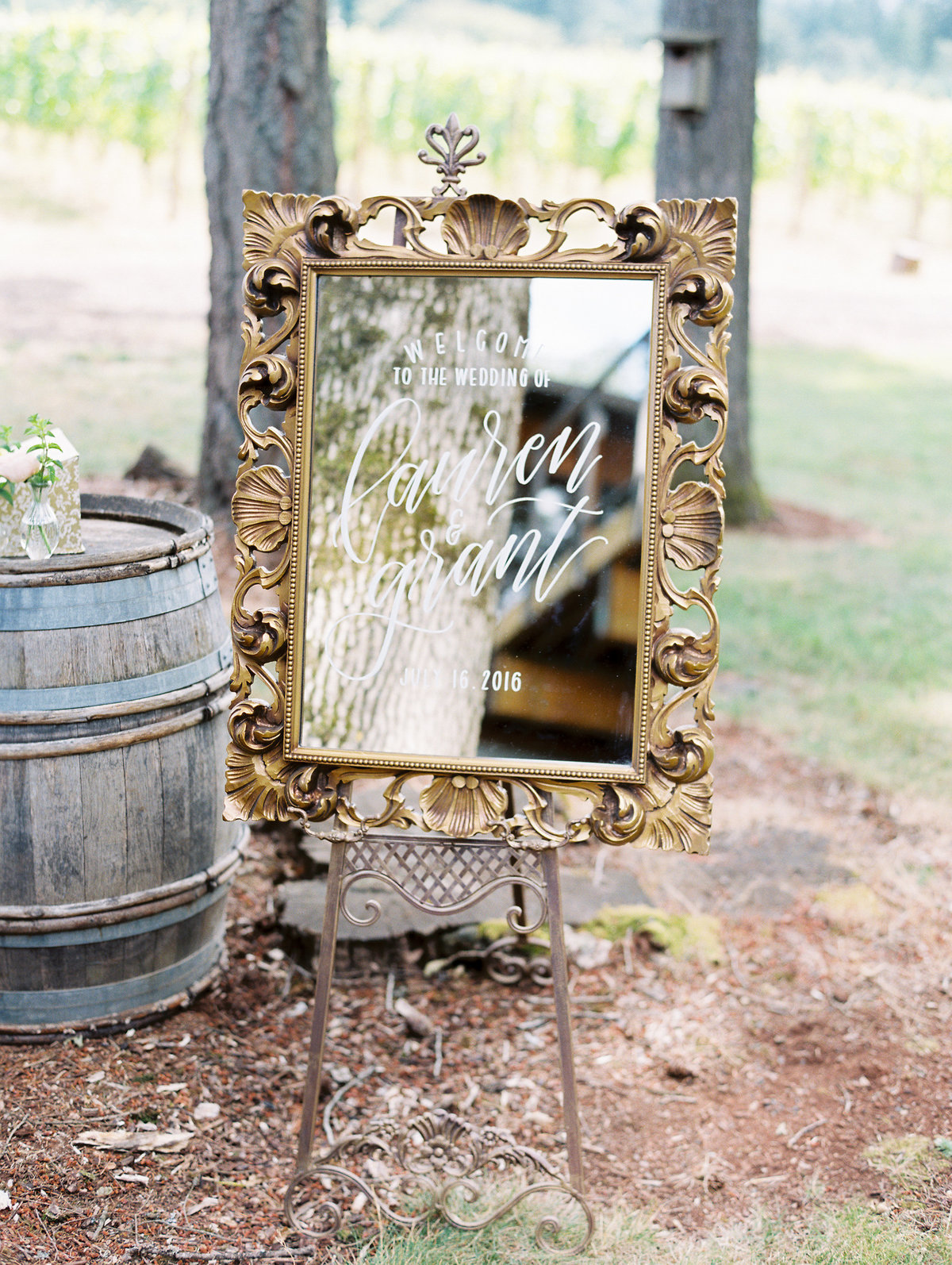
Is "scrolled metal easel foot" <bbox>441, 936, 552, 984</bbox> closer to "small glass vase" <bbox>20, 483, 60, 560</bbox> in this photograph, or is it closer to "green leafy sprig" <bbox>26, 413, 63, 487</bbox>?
"small glass vase" <bbox>20, 483, 60, 560</bbox>

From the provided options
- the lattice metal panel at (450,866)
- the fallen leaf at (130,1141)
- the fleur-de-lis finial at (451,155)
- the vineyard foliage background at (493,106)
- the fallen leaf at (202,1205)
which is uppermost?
the vineyard foliage background at (493,106)

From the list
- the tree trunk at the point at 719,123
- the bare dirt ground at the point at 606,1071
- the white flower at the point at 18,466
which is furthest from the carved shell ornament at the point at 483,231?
the tree trunk at the point at 719,123

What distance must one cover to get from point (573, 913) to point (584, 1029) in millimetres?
398

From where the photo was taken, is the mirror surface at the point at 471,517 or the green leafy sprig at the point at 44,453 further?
the green leafy sprig at the point at 44,453

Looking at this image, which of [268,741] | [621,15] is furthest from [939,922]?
[621,15]

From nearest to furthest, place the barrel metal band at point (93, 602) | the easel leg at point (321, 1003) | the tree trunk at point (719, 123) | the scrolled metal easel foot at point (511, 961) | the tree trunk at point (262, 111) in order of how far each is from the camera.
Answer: the easel leg at point (321, 1003) → the barrel metal band at point (93, 602) → the scrolled metal easel foot at point (511, 961) → the tree trunk at point (262, 111) → the tree trunk at point (719, 123)

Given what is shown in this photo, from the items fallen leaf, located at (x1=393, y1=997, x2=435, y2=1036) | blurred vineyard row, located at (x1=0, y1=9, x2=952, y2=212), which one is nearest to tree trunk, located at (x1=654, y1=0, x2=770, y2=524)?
fallen leaf, located at (x1=393, y1=997, x2=435, y2=1036)

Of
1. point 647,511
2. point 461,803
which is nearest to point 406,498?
point 647,511

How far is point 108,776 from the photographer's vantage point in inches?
95.9

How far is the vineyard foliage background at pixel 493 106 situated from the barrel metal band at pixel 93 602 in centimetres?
1414

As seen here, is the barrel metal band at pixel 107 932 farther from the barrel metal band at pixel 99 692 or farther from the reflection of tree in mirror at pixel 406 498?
the reflection of tree in mirror at pixel 406 498

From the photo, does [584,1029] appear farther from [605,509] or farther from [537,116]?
[537,116]

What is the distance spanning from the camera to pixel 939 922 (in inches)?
136

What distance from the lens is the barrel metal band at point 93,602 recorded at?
2359 millimetres
